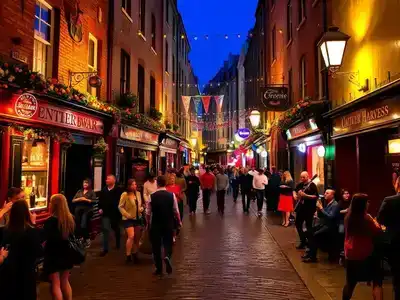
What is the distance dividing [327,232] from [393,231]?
10.2 ft

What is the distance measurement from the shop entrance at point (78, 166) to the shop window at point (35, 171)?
2.40m

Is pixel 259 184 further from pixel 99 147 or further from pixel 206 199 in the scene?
pixel 99 147

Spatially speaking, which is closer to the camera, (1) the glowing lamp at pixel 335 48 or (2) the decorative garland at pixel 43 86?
(2) the decorative garland at pixel 43 86

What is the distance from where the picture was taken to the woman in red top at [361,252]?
5578 millimetres

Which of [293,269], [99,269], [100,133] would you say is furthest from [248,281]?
[100,133]

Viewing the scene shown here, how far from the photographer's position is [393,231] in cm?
541

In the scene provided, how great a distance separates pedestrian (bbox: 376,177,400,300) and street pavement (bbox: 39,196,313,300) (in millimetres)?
1547

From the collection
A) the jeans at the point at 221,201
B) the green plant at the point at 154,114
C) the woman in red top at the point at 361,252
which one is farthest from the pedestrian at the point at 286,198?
the green plant at the point at 154,114

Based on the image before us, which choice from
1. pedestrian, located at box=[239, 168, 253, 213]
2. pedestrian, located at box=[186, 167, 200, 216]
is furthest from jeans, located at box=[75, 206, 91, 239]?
pedestrian, located at box=[239, 168, 253, 213]

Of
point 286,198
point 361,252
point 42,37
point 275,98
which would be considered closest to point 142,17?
point 275,98

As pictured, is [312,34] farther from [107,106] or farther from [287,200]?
[107,106]

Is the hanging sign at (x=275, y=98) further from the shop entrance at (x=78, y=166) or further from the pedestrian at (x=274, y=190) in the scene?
the shop entrance at (x=78, y=166)

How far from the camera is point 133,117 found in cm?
1594

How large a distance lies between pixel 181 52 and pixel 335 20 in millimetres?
23743
